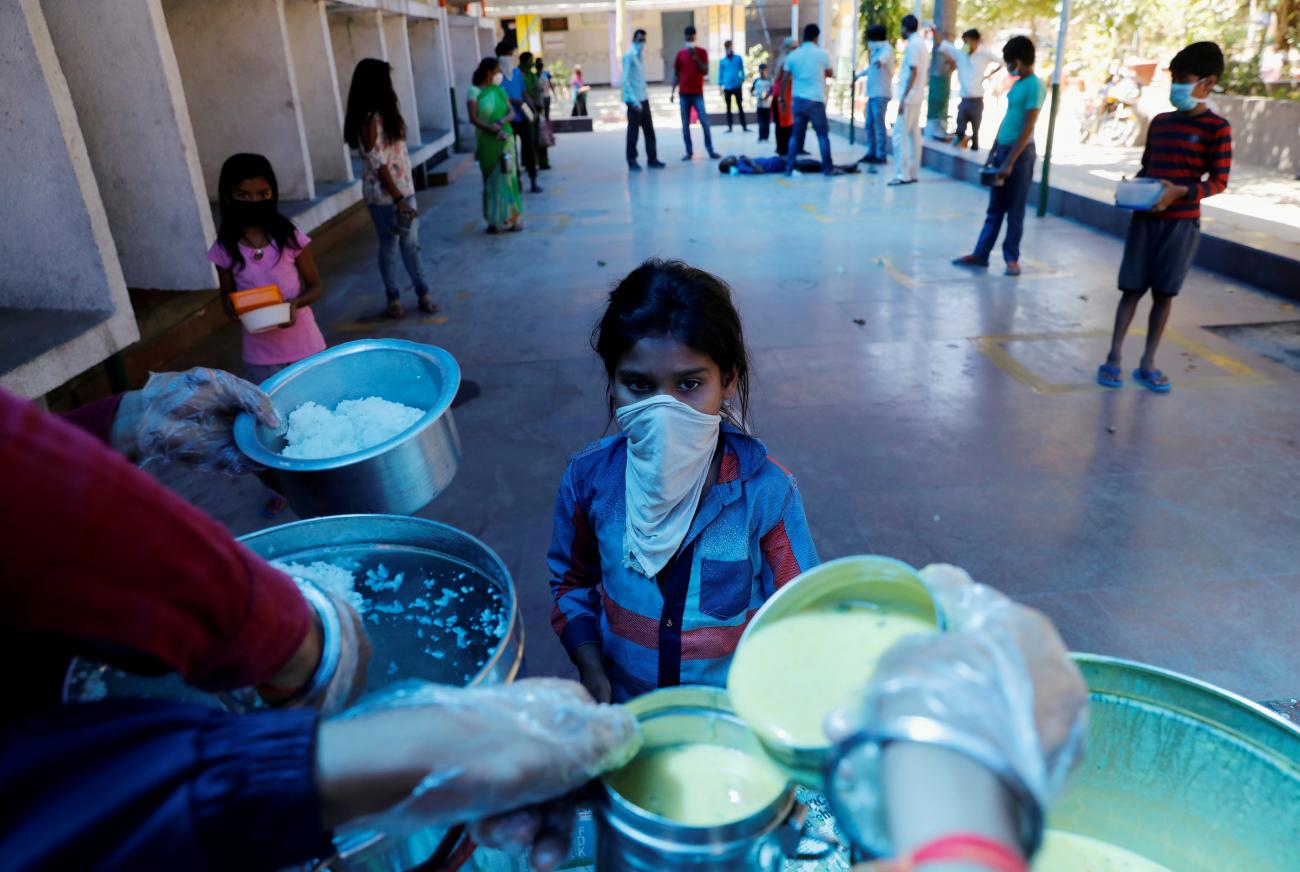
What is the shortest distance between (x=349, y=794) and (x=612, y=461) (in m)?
1.00

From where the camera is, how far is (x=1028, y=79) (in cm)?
604

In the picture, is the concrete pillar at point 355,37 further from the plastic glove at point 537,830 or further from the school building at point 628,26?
the school building at point 628,26

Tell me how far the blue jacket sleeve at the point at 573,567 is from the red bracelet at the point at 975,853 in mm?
1124

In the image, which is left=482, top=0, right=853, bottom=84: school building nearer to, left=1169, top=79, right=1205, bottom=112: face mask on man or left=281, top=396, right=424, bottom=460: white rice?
left=1169, top=79, right=1205, bottom=112: face mask on man

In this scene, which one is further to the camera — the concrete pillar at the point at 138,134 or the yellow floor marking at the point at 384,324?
the yellow floor marking at the point at 384,324

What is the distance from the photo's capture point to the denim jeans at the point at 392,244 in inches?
219

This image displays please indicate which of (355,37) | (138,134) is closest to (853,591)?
Result: (138,134)

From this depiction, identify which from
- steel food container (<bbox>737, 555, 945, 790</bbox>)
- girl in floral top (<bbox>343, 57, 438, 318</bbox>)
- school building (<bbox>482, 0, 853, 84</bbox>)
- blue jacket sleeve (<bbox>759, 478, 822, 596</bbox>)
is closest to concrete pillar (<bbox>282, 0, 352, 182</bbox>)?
girl in floral top (<bbox>343, 57, 438, 318</bbox>)

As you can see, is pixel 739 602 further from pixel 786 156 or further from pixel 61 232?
pixel 786 156

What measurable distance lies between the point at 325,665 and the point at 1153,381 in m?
4.65

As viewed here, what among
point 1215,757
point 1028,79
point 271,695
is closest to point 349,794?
point 271,695

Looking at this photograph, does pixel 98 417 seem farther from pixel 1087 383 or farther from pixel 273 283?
pixel 1087 383

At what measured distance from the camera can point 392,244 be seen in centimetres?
575

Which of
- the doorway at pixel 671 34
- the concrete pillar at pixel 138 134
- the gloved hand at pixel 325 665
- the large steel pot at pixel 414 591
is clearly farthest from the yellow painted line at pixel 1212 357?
the doorway at pixel 671 34
